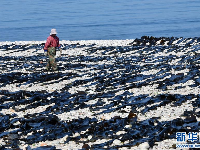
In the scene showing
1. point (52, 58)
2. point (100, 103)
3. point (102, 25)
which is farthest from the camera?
point (102, 25)

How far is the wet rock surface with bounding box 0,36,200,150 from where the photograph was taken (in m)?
7.25

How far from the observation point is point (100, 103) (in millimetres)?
9812

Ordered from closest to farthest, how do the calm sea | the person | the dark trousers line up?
the person
the dark trousers
the calm sea

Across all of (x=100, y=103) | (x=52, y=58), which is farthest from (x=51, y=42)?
(x=100, y=103)

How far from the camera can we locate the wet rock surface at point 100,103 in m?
7.25

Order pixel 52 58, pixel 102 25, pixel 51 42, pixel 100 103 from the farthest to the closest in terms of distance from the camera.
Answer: pixel 102 25 → pixel 52 58 → pixel 51 42 → pixel 100 103

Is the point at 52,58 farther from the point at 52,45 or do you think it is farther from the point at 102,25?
the point at 102,25

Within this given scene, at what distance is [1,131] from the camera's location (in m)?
8.04

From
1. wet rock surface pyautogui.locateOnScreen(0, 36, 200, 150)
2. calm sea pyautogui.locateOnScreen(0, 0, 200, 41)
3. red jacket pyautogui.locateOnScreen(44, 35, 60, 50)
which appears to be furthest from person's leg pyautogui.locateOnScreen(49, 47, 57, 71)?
calm sea pyautogui.locateOnScreen(0, 0, 200, 41)

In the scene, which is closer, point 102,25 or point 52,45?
point 52,45

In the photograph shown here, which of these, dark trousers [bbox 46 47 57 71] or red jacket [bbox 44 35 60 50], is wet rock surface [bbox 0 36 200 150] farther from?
red jacket [bbox 44 35 60 50]

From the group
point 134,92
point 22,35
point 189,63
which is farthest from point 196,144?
point 22,35

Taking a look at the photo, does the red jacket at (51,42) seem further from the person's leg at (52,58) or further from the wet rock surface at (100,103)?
the wet rock surface at (100,103)

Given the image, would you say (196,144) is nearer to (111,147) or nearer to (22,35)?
(111,147)
